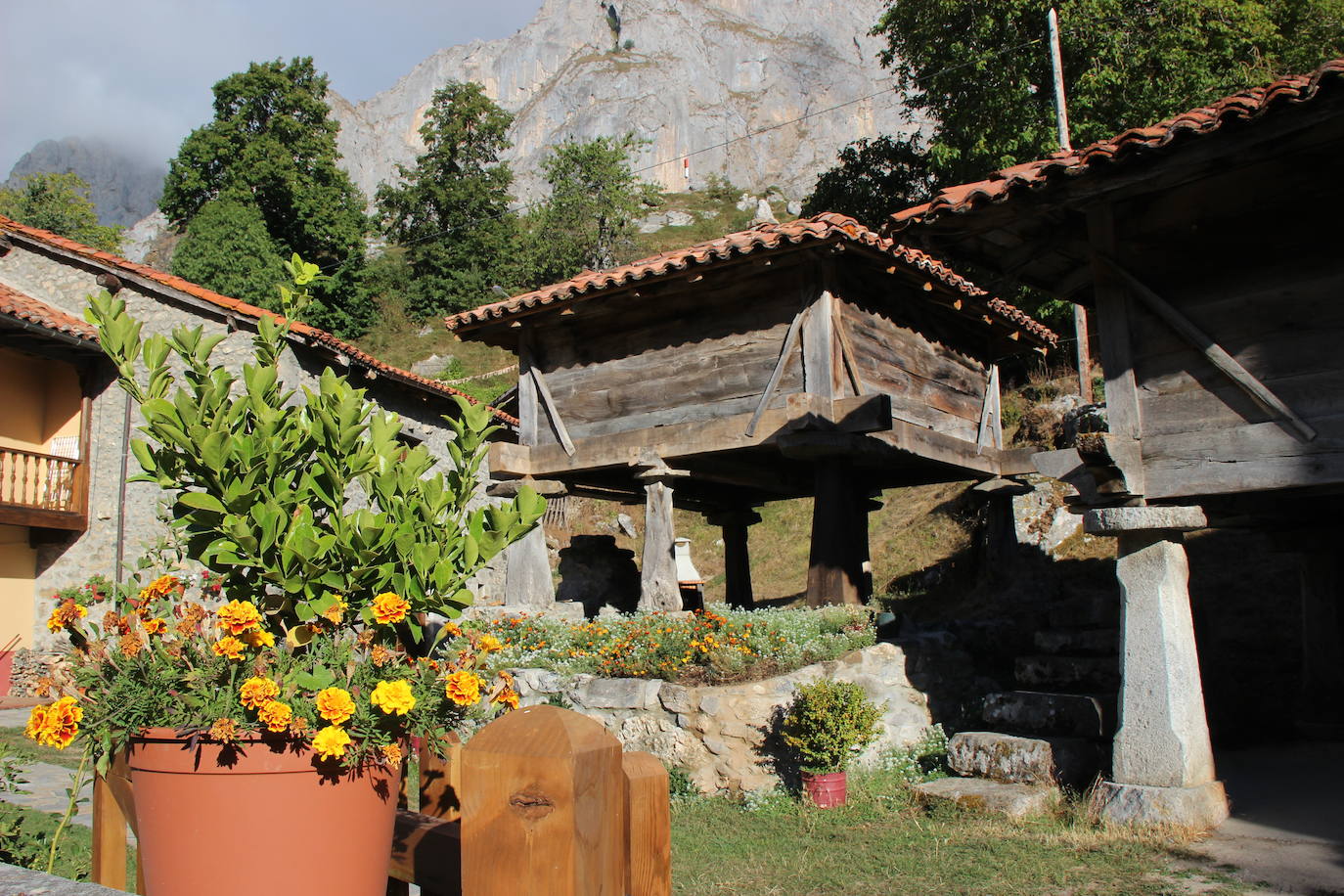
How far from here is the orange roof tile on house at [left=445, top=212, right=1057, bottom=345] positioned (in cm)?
820

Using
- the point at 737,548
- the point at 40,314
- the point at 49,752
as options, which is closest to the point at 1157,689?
the point at 737,548

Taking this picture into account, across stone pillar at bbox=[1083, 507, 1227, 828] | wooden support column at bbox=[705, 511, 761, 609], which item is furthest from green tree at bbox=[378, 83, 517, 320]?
stone pillar at bbox=[1083, 507, 1227, 828]

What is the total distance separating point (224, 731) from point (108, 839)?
778 millimetres

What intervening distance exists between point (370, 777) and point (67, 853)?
159 inches

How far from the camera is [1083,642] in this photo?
23.5 ft

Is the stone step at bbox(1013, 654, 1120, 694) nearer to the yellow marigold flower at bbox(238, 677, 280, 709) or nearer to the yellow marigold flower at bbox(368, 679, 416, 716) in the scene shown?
the yellow marigold flower at bbox(368, 679, 416, 716)

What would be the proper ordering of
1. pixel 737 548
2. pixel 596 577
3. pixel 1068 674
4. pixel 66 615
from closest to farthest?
pixel 66 615 → pixel 1068 674 → pixel 596 577 → pixel 737 548

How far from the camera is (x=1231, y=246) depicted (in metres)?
5.38

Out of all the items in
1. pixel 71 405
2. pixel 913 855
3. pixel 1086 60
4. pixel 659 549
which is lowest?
pixel 913 855

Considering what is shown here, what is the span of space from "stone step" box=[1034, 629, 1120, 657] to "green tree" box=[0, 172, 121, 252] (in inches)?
1354

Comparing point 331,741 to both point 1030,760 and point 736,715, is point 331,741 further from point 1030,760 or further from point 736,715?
point 736,715

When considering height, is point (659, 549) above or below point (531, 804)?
above

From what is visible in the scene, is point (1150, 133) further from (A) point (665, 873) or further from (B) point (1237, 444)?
(A) point (665, 873)

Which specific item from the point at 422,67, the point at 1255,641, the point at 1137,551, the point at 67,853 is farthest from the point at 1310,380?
the point at 422,67
